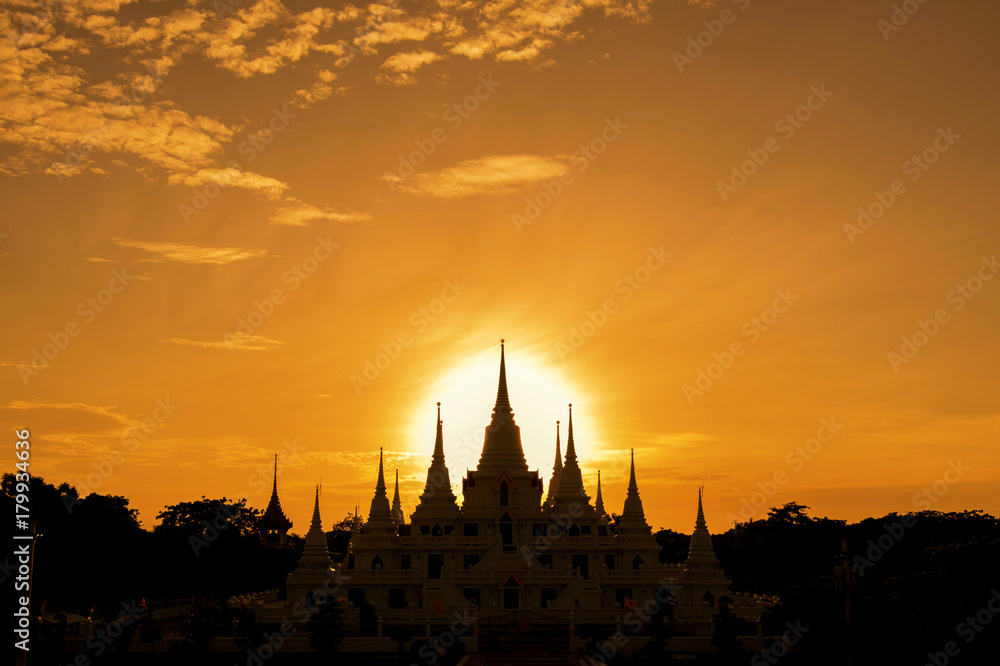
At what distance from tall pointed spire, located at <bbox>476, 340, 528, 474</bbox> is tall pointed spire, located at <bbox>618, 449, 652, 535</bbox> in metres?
9.37

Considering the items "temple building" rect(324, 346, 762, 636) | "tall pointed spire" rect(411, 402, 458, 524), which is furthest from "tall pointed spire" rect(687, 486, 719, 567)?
"tall pointed spire" rect(411, 402, 458, 524)

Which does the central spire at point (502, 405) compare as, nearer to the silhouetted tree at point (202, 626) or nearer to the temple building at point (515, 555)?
the temple building at point (515, 555)

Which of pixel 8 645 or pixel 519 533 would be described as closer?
pixel 8 645

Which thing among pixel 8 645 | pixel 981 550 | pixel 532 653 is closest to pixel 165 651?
pixel 8 645

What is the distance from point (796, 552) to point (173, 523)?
224ft

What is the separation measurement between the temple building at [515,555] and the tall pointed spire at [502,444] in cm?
10

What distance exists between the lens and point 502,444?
90.3m

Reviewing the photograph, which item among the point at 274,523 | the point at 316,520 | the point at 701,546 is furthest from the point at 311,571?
the point at 274,523

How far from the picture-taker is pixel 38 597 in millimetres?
64688

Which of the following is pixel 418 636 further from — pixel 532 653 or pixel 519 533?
pixel 519 533

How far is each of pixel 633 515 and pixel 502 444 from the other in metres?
13.2

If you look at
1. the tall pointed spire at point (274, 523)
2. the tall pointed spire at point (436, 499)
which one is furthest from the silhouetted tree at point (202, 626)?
the tall pointed spire at point (274, 523)

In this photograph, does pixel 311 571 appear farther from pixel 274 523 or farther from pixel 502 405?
pixel 274 523

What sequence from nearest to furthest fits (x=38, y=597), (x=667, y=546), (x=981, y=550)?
(x=981, y=550) < (x=38, y=597) < (x=667, y=546)
